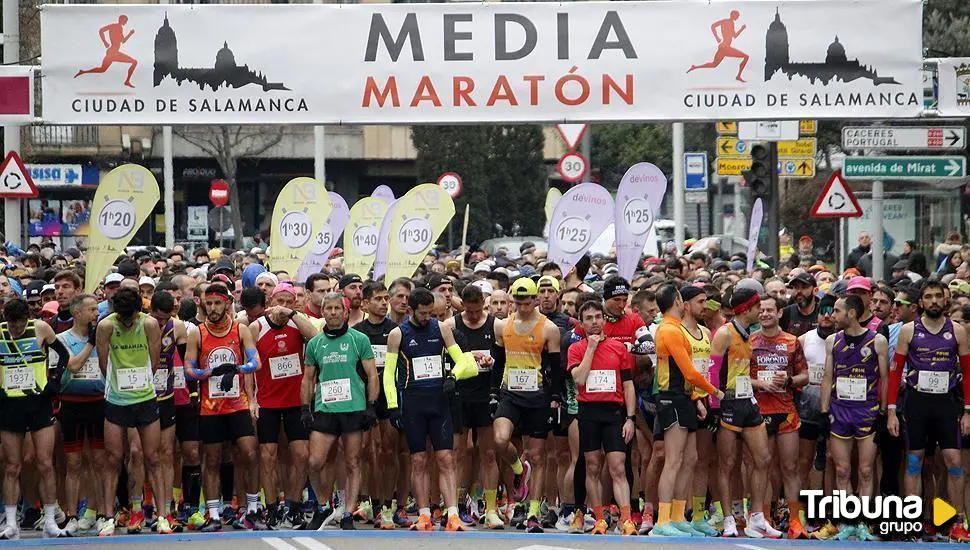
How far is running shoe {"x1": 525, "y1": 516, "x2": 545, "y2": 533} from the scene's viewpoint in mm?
11570

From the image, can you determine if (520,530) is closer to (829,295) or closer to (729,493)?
(729,493)

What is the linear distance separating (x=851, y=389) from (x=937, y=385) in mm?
607

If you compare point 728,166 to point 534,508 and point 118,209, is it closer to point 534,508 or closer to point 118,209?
point 118,209

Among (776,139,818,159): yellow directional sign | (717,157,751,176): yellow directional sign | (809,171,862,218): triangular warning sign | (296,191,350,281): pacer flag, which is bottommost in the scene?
(296,191,350,281): pacer flag

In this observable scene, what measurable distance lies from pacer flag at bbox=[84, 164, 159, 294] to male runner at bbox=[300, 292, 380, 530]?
396 centimetres

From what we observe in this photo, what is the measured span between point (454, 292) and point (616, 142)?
39190mm

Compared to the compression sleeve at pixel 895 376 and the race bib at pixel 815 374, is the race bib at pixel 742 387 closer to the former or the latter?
the race bib at pixel 815 374

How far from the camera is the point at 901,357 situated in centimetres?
1122

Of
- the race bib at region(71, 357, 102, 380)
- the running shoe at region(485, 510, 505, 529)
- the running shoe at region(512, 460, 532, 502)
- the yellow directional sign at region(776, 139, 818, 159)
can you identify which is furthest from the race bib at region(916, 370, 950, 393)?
the yellow directional sign at region(776, 139, 818, 159)

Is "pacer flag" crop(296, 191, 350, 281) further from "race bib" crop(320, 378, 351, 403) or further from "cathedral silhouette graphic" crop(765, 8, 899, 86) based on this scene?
"race bib" crop(320, 378, 351, 403)

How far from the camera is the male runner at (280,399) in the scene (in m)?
11.7

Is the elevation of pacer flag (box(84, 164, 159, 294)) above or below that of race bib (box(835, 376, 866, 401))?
above

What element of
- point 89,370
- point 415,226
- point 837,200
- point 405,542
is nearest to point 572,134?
point 837,200

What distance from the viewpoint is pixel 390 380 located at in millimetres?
11320
